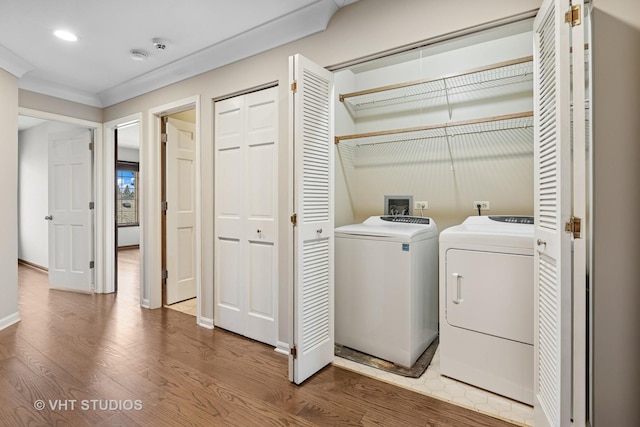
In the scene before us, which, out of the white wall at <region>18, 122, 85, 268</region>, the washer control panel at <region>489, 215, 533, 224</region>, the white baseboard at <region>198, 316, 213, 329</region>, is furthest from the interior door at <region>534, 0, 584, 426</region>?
the white wall at <region>18, 122, 85, 268</region>

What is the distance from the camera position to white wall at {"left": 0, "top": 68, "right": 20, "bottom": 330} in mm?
2945

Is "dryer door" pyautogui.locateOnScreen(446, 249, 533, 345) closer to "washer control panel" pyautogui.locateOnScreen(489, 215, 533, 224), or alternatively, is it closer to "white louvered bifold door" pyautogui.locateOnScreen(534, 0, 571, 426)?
"white louvered bifold door" pyautogui.locateOnScreen(534, 0, 571, 426)

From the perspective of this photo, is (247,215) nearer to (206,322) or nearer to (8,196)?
(206,322)

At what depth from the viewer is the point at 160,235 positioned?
350 cm

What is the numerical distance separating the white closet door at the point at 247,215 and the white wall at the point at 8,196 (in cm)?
189

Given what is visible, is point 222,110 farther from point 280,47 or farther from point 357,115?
point 357,115

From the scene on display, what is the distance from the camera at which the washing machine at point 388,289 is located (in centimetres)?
225

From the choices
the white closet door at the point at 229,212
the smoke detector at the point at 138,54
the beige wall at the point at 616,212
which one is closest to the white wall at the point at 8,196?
the smoke detector at the point at 138,54

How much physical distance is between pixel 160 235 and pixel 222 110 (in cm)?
153

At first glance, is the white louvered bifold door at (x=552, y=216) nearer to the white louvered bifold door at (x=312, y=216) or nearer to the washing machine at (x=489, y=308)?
the washing machine at (x=489, y=308)

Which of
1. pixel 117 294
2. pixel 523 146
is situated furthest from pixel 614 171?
pixel 117 294

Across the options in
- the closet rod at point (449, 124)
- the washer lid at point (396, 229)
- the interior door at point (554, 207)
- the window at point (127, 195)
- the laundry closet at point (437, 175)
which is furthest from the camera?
the window at point (127, 195)

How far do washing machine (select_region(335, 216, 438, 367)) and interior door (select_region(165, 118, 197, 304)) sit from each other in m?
2.03

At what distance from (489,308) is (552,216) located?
2.59 feet
